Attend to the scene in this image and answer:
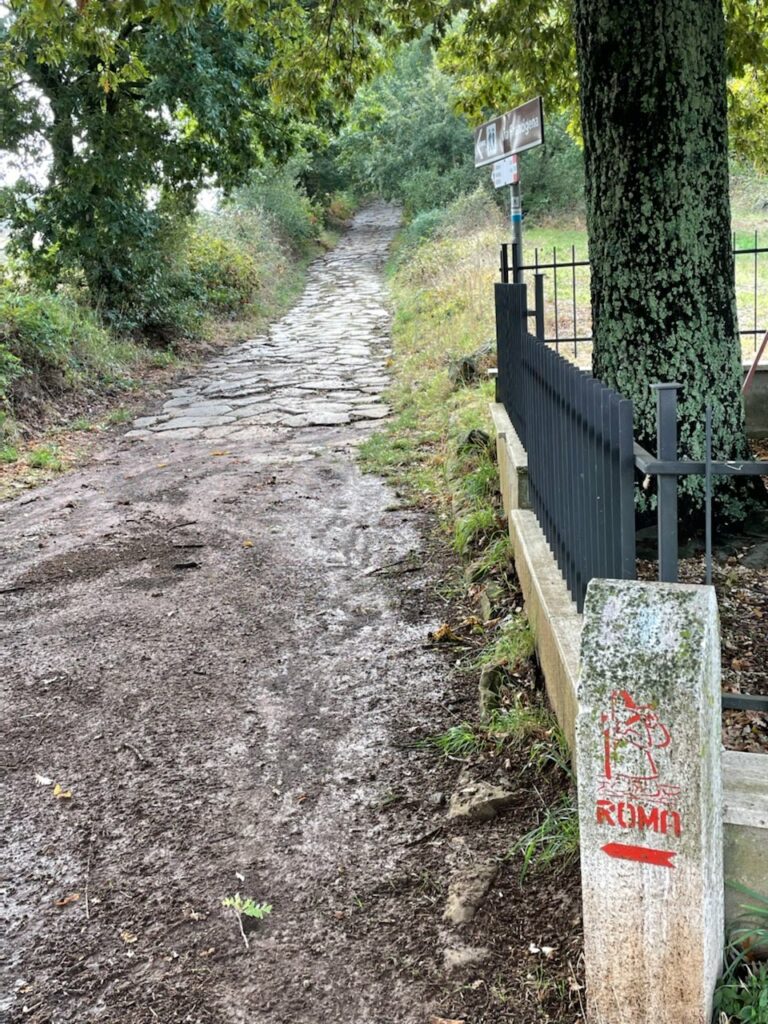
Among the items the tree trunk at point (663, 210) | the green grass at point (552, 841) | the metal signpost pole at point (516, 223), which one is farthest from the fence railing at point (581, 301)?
the green grass at point (552, 841)

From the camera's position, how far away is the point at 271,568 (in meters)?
5.64

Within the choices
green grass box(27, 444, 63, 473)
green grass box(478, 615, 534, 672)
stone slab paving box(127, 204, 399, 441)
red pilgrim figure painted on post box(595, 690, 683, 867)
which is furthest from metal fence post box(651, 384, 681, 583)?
stone slab paving box(127, 204, 399, 441)

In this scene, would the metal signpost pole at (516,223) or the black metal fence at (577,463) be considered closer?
the black metal fence at (577,463)

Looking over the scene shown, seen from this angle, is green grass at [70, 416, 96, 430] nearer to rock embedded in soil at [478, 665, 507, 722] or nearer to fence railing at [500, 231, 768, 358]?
fence railing at [500, 231, 768, 358]

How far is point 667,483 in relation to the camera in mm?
2221

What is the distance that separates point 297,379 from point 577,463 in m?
9.30

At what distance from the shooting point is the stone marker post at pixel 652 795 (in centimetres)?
191

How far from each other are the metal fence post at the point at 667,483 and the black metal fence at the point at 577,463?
24 centimetres

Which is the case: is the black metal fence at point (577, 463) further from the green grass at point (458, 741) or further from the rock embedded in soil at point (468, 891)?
the rock embedded in soil at point (468, 891)

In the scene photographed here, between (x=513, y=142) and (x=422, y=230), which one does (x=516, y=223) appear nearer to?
(x=513, y=142)

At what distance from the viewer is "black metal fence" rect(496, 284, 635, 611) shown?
8.50 feet

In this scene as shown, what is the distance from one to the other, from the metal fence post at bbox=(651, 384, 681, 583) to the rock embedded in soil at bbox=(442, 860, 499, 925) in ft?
3.55

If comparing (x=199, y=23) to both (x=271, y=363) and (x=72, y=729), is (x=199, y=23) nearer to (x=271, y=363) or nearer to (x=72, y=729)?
(x=271, y=363)

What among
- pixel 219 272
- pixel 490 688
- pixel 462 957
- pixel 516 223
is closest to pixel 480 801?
pixel 462 957
